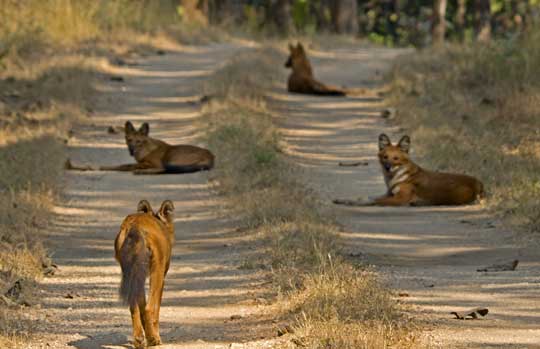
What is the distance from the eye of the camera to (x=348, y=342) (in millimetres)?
6945

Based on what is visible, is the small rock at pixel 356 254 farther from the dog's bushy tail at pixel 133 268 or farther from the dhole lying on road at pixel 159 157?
the dhole lying on road at pixel 159 157

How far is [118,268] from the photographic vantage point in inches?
415

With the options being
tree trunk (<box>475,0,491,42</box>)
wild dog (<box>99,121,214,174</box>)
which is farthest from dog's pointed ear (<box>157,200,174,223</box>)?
tree trunk (<box>475,0,491,42</box>)

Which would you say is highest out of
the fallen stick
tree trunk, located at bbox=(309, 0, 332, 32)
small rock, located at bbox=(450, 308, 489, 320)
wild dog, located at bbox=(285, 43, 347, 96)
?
small rock, located at bbox=(450, 308, 489, 320)

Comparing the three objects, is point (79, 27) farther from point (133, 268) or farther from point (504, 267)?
point (133, 268)

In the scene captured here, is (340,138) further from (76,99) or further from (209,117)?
A: (76,99)

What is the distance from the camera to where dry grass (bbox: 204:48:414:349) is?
24.3ft

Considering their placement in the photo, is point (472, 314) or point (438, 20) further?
point (438, 20)

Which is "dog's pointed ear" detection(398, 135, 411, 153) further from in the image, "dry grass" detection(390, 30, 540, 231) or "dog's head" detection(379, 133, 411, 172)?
"dry grass" detection(390, 30, 540, 231)

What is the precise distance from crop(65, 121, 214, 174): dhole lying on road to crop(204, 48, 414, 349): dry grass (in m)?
0.24

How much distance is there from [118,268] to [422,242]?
9.18ft

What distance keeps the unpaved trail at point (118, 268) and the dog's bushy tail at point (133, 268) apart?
1.95 feet

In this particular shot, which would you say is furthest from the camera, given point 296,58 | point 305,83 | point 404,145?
point 296,58

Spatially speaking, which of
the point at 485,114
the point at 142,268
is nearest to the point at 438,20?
the point at 485,114
